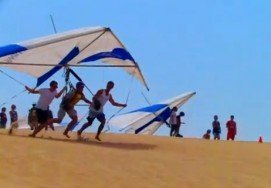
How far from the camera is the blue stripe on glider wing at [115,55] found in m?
16.9

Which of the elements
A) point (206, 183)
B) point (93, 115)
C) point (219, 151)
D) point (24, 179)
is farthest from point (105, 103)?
point (24, 179)

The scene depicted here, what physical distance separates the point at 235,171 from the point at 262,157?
8.76 ft

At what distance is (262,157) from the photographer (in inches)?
538

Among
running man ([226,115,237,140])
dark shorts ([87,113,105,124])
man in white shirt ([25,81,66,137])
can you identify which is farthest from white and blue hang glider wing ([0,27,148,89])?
running man ([226,115,237,140])

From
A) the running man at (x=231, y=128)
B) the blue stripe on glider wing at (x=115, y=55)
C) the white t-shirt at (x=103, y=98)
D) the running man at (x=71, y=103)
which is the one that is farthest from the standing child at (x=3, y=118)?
the white t-shirt at (x=103, y=98)

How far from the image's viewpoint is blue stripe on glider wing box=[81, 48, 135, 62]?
55.3 feet

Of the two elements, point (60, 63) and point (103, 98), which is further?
point (60, 63)

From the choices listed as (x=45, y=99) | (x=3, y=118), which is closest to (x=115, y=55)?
(x=45, y=99)

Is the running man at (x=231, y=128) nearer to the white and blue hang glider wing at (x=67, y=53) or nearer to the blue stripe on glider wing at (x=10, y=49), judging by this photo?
the white and blue hang glider wing at (x=67, y=53)

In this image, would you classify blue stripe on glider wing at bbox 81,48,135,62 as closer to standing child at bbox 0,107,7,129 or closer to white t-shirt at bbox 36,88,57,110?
white t-shirt at bbox 36,88,57,110

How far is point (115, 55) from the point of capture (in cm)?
1706

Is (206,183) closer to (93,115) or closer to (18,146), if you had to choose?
(18,146)

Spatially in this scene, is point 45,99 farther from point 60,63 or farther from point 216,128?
point 216,128

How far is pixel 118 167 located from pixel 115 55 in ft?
23.6
